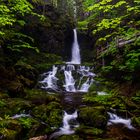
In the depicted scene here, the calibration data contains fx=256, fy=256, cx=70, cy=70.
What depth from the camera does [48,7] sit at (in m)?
28.7

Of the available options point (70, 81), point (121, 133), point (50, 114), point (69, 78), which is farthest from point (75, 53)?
point (121, 133)

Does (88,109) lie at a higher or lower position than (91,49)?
lower

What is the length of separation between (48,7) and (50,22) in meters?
2.30

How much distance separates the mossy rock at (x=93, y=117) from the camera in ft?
33.7

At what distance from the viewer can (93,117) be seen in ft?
34.2

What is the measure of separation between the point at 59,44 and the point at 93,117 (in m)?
17.9

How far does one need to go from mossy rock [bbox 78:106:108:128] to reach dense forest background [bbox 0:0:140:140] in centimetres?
156

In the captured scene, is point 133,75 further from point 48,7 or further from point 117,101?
point 48,7

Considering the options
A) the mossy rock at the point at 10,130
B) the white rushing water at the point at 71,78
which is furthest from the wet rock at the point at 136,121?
the white rushing water at the point at 71,78

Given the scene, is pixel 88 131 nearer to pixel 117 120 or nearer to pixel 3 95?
pixel 117 120

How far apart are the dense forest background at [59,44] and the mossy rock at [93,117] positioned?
1.56 m

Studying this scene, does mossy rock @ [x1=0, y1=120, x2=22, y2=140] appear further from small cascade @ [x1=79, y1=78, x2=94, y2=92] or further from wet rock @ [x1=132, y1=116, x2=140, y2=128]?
small cascade @ [x1=79, y1=78, x2=94, y2=92]

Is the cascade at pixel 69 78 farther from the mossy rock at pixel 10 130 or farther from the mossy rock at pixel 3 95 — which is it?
the mossy rock at pixel 10 130

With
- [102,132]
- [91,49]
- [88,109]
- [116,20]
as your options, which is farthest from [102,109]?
[91,49]
